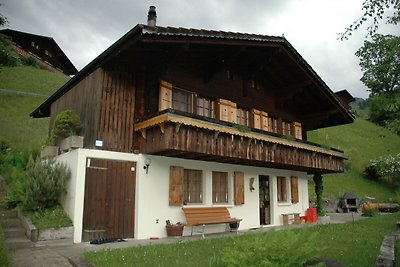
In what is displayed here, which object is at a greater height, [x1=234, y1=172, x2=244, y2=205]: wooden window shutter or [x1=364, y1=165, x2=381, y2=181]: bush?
[x1=364, y1=165, x2=381, y2=181]: bush

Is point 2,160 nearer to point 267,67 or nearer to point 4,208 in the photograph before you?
point 4,208

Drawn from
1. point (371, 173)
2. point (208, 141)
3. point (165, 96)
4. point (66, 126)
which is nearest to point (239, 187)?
point (208, 141)

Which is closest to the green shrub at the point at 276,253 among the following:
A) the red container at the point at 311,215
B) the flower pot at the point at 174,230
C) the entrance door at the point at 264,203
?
the flower pot at the point at 174,230

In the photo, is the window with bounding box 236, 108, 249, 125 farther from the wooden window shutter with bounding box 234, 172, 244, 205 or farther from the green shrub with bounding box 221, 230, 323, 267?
the green shrub with bounding box 221, 230, 323, 267

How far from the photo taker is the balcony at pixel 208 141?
375 inches

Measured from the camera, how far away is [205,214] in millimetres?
11477

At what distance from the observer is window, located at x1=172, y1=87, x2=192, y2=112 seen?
11829 mm

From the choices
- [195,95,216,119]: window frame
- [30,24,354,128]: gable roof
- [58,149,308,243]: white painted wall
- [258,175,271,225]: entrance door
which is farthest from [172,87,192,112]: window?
[258,175,271,225]: entrance door

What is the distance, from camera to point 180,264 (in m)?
6.25

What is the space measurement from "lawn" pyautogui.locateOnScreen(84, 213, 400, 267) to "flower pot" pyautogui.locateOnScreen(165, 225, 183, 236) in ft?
5.22

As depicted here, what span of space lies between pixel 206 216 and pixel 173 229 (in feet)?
4.42

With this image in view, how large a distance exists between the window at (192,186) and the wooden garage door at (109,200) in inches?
82.0

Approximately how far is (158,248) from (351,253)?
163 inches

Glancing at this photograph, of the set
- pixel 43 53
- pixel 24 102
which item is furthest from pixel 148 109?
pixel 43 53
